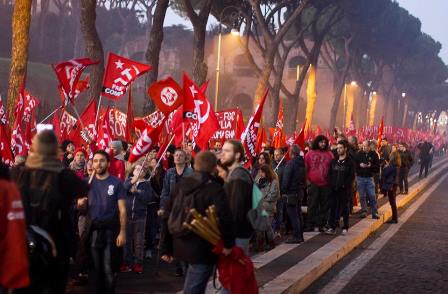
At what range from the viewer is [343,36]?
161 ft

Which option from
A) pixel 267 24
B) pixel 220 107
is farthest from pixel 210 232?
pixel 220 107

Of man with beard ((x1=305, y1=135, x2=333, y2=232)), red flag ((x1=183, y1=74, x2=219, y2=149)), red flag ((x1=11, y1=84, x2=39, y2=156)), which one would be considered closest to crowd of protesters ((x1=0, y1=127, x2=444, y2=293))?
red flag ((x1=183, y1=74, x2=219, y2=149))

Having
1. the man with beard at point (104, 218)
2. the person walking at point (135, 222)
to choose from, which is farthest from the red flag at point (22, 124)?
the man with beard at point (104, 218)

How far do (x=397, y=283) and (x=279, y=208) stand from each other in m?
3.38

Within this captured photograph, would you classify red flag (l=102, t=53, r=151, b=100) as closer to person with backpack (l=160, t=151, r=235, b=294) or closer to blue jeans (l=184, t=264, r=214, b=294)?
person with backpack (l=160, t=151, r=235, b=294)

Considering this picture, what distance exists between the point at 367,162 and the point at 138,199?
6.87m

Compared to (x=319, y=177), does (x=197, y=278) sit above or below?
below

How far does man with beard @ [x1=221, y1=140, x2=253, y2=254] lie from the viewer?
660cm

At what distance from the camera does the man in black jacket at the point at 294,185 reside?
12.0 meters

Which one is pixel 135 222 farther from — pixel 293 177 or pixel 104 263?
pixel 293 177

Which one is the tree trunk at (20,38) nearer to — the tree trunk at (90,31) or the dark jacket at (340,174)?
the tree trunk at (90,31)

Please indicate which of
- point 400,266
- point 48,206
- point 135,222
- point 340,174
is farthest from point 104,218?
point 340,174

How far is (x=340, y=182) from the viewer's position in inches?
519

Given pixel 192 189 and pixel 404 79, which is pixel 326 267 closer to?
pixel 192 189
